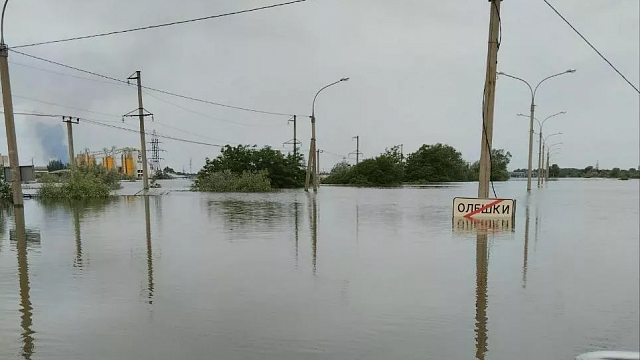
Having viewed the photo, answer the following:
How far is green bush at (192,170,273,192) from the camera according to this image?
42094 mm

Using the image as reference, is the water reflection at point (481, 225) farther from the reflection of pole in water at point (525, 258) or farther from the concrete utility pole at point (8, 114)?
A: the concrete utility pole at point (8, 114)

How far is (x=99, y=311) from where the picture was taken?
5.26 meters

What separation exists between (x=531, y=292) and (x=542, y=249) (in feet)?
12.2

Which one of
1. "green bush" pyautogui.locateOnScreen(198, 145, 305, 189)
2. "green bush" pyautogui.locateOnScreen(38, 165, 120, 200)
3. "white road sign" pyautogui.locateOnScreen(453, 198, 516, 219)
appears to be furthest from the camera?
"green bush" pyautogui.locateOnScreen(198, 145, 305, 189)

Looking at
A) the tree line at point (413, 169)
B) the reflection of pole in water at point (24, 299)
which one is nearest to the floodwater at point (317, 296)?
the reflection of pole in water at point (24, 299)

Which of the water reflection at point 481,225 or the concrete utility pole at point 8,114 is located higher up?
the concrete utility pole at point 8,114

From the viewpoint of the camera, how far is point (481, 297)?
584 cm

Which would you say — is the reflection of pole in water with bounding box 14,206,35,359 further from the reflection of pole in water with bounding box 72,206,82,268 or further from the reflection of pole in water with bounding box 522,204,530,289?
the reflection of pole in water with bounding box 522,204,530,289

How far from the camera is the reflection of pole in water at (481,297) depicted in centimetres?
426

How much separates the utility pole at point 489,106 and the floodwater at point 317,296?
10.2 ft

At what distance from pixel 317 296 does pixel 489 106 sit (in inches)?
421

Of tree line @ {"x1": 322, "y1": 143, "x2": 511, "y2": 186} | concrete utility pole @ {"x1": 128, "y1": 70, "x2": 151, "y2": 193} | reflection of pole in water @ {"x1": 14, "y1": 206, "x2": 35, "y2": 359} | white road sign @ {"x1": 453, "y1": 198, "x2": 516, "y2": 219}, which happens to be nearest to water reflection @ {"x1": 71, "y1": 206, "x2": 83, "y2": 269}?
reflection of pole in water @ {"x1": 14, "y1": 206, "x2": 35, "y2": 359}

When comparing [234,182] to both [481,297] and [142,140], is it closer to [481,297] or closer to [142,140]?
[142,140]

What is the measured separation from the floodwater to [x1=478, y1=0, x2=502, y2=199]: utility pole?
3113mm
